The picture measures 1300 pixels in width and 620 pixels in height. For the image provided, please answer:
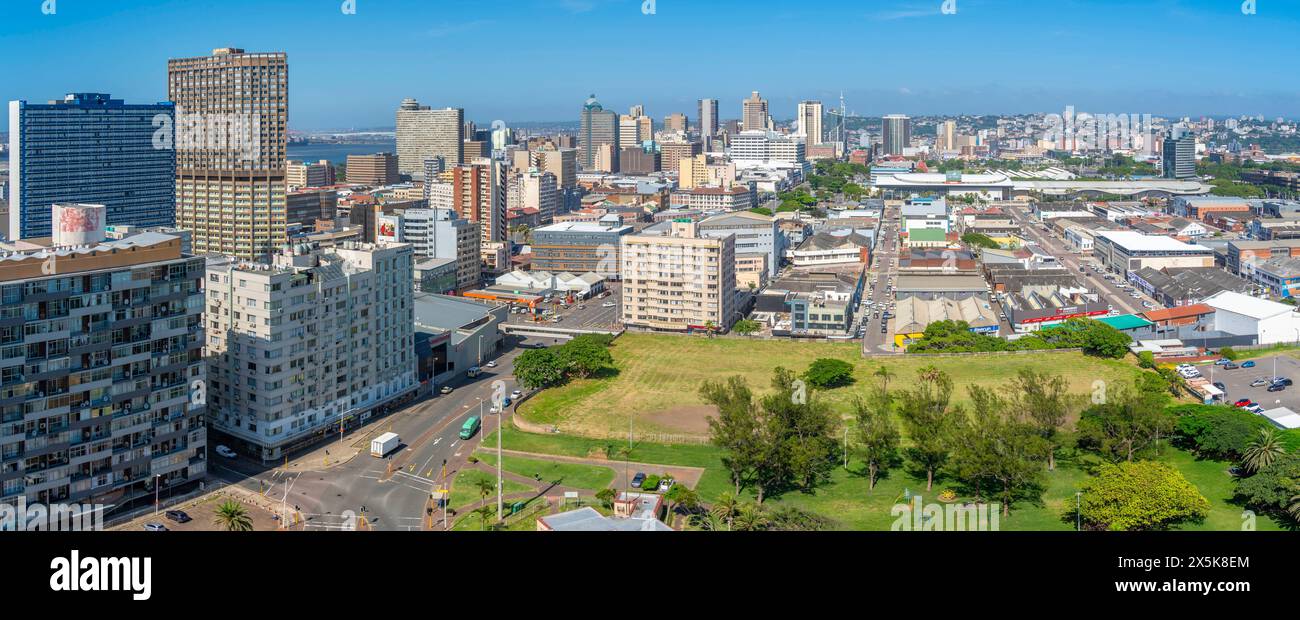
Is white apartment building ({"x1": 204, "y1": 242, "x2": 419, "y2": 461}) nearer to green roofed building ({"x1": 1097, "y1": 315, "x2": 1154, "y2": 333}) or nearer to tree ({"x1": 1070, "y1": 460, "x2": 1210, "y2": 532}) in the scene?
tree ({"x1": 1070, "y1": 460, "x2": 1210, "y2": 532})

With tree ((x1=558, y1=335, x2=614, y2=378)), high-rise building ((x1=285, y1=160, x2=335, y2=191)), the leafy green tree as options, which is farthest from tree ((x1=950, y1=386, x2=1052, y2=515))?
high-rise building ((x1=285, y1=160, x2=335, y2=191))

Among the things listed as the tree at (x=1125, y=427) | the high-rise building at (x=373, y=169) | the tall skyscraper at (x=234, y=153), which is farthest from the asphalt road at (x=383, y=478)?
the high-rise building at (x=373, y=169)

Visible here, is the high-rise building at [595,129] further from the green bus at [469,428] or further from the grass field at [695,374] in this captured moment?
the green bus at [469,428]

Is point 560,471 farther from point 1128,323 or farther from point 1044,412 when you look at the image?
point 1128,323
